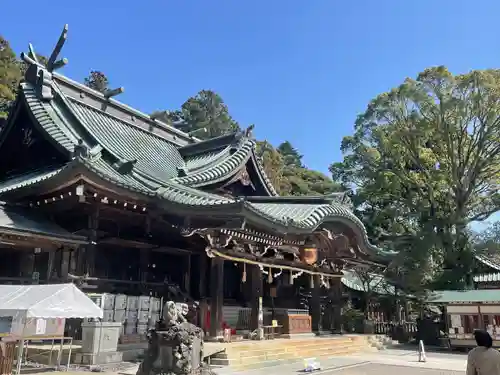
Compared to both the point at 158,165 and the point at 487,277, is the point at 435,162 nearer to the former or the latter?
the point at 487,277

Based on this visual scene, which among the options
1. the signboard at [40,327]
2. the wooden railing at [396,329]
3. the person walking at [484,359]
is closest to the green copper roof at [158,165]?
the signboard at [40,327]

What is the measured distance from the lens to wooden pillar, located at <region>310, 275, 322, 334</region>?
21.0m

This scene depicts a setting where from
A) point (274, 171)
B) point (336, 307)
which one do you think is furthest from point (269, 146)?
point (336, 307)

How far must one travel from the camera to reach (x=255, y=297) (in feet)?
56.7

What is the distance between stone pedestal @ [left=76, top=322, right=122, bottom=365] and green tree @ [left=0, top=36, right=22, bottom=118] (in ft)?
92.9

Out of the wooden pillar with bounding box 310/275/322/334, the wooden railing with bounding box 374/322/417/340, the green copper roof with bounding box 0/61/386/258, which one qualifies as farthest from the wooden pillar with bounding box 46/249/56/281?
the wooden railing with bounding box 374/322/417/340

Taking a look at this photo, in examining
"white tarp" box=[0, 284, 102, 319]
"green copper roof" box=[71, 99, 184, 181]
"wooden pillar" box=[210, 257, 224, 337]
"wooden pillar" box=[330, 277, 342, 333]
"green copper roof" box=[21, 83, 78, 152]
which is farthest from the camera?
"wooden pillar" box=[330, 277, 342, 333]

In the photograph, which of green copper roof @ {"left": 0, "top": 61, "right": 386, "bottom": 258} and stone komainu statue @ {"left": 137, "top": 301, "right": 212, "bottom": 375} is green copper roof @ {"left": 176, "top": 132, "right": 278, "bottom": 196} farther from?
stone komainu statue @ {"left": 137, "top": 301, "right": 212, "bottom": 375}

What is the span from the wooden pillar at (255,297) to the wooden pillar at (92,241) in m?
6.42

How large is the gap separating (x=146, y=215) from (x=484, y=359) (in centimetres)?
1146

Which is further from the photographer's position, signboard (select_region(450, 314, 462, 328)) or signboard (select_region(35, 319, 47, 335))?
signboard (select_region(450, 314, 462, 328))

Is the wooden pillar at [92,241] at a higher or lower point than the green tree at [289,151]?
lower

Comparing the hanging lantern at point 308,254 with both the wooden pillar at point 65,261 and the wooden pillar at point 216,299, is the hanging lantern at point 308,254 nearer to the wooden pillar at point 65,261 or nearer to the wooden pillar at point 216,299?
the wooden pillar at point 216,299

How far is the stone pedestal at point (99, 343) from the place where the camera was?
10495 millimetres
